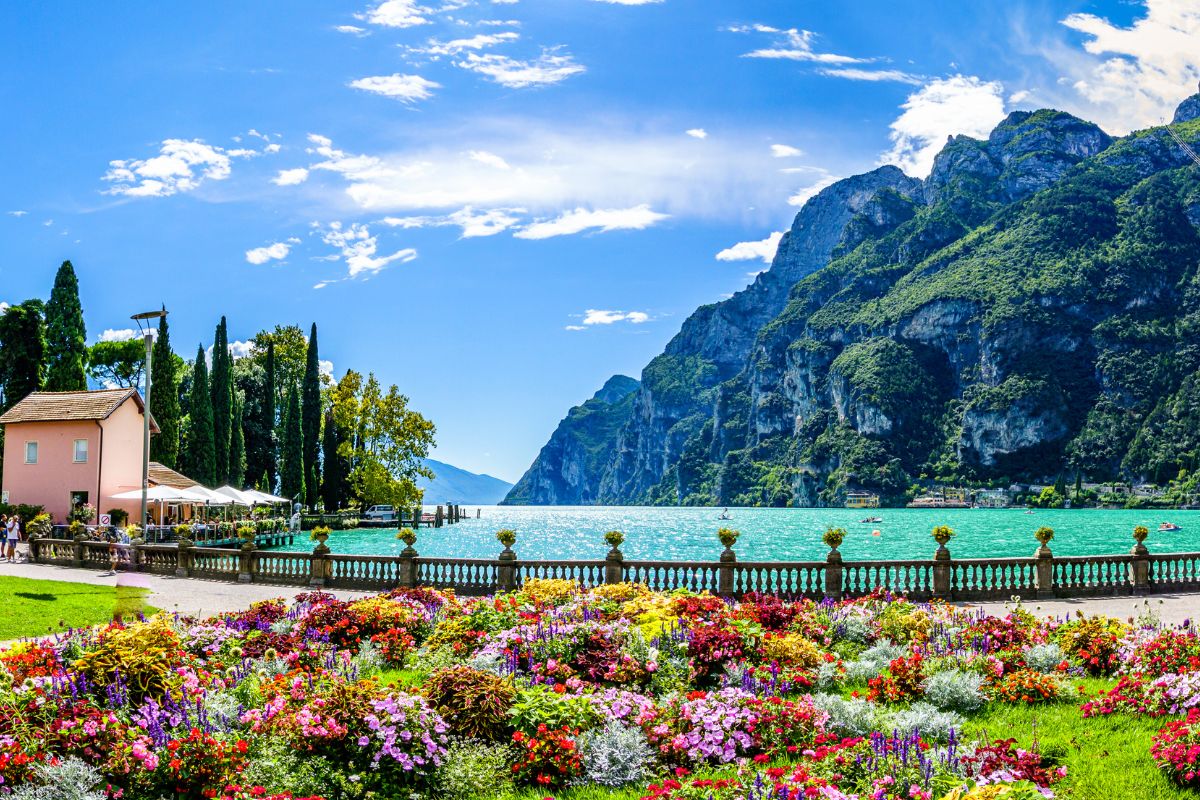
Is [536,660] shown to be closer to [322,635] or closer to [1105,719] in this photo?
[322,635]

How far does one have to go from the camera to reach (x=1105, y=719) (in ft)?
31.8

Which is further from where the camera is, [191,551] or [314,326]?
[314,326]

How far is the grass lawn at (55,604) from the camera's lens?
716 inches

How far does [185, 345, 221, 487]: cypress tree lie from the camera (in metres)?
68.3

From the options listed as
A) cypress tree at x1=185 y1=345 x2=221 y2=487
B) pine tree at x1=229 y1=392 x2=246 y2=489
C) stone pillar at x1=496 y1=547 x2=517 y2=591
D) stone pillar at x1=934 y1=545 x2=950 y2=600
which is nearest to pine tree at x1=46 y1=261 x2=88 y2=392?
cypress tree at x1=185 y1=345 x2=221 y2=487

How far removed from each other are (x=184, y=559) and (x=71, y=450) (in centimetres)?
2370

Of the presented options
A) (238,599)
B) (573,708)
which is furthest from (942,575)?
(238,599)

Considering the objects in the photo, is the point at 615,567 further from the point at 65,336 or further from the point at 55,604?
the point at 65,336

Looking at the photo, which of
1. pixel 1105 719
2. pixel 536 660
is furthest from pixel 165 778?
pixel 1105 719

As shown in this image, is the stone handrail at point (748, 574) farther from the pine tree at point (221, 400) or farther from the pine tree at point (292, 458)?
the pine tree at point (292, 458)

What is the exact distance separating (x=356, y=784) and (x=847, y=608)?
32.5ft

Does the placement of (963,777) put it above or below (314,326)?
below

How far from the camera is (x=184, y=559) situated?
3253 centimetres

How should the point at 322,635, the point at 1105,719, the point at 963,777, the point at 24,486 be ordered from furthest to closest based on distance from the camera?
1. the point at 24,486
2. the point at 322,635
3. the point at 1105,719
4. the point at 963,777
